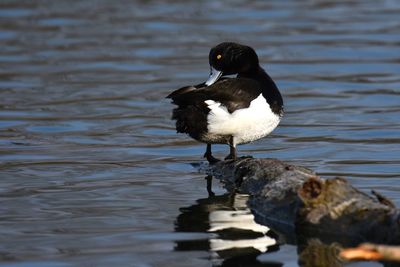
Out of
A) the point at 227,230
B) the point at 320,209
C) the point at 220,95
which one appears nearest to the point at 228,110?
the point at 220,95

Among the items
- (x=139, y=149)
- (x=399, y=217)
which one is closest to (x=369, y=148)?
(x=139, y=149)

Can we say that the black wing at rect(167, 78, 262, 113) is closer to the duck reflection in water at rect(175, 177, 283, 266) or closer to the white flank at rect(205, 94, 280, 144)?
the white flank at rect(205, 94, 280, 144)

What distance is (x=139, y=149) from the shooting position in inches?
384

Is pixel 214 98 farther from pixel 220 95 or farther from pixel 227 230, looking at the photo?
pixel 227 230

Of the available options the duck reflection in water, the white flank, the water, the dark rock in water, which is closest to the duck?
the white flank

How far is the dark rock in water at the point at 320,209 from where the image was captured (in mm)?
5781

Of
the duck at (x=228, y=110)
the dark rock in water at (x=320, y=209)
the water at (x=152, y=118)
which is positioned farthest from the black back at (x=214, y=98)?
the dark rock in water at (x=320, y=209)

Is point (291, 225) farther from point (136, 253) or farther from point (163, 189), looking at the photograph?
point (163, 189)

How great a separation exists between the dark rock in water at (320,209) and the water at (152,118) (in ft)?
0.68

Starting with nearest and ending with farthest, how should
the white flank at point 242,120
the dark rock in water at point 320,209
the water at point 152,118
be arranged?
the dark rock in water at point 320,209, the water at point 152,118, the white flank at point 242,120

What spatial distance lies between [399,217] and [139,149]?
4.57m

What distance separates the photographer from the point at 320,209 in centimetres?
602

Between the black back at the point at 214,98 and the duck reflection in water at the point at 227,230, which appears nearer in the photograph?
the duck reflection in water at the point at 227,230

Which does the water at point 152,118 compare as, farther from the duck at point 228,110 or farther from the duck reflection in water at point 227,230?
the duck at point 228,110
